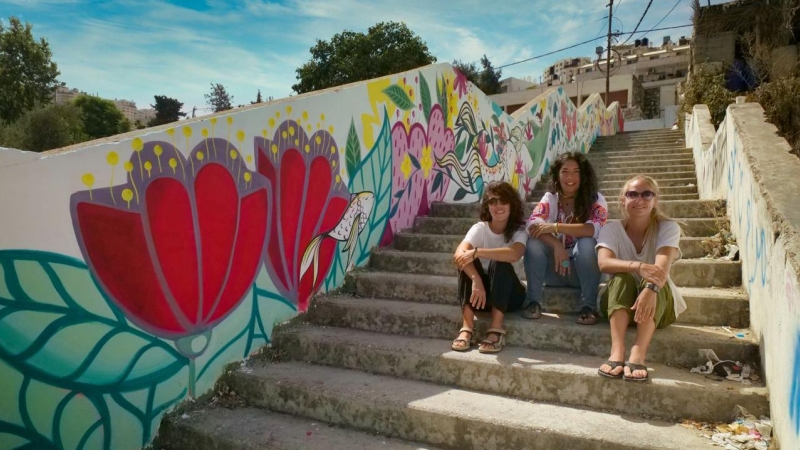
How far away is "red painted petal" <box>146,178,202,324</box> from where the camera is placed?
256cm

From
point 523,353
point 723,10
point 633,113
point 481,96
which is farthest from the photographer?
point 633,113

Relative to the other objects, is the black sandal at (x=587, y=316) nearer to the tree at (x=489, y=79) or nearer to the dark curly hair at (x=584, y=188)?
the dark curly hair at (x=584, y=188)

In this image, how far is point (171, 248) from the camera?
263 centimetres

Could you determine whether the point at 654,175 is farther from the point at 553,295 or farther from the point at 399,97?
the point at 553,295

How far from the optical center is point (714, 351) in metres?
2.51

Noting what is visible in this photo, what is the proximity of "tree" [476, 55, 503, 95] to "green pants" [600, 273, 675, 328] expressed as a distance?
41099mm

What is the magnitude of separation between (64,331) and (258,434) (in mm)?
1037

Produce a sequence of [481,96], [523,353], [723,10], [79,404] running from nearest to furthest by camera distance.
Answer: [79,404], [523,353], [481,96], [723,10]

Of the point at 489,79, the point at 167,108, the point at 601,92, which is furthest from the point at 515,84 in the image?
the point at 167,108

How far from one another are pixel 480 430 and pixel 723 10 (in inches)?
609

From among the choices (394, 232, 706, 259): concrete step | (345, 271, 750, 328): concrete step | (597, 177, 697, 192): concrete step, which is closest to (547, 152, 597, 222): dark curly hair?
(345, 271, 750, 328): concrete step

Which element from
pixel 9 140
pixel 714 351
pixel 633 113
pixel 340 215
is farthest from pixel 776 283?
pixel 9 140

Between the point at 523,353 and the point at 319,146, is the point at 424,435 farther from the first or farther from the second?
the point at 319,146

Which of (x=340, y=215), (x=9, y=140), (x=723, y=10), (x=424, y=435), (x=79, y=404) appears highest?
(x=723, y=10)
